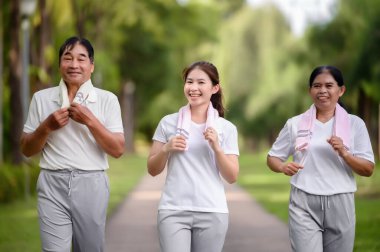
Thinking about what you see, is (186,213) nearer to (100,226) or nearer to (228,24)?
(100,226)

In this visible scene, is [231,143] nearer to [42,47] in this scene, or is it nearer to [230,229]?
[230,229]

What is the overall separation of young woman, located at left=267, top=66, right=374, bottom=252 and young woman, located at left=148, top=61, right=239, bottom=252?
58 centimetres

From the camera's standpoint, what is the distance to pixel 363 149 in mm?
6398

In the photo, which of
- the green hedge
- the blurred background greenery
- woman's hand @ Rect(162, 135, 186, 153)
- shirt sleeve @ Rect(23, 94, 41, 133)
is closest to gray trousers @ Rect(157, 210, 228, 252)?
woman's hand @ Rect(162, 135, 186, 153)

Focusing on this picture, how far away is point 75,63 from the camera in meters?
6.07

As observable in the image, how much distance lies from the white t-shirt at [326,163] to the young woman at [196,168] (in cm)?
60

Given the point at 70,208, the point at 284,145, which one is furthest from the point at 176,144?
the point at 284,145

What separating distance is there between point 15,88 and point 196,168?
16964mm

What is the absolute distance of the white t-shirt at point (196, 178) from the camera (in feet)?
19.3

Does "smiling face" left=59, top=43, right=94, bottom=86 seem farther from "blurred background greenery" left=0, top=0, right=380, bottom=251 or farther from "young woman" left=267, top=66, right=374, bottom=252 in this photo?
"blurred background greenery" left=0, top=0, right=380, bottom=251

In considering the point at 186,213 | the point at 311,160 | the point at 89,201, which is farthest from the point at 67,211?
the point at 311,160

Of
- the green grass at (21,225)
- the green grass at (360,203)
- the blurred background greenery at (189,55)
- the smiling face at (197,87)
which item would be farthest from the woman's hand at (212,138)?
the blurred background greenery at (189,55)

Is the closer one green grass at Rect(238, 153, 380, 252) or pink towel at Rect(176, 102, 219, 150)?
pink towel at Rect(176, 102, 219, 150)

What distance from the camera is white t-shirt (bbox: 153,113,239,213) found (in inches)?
232
